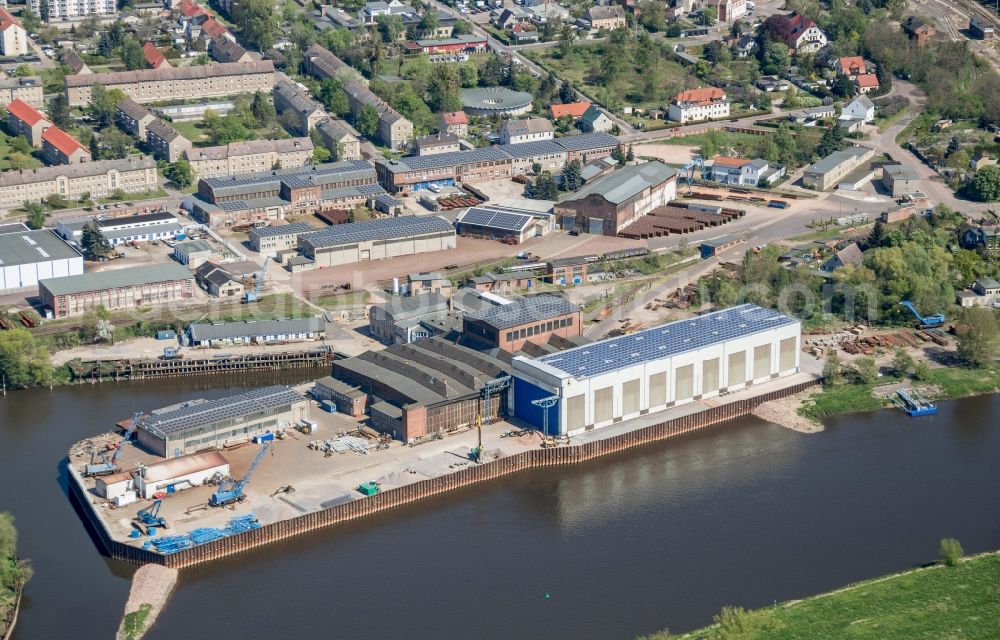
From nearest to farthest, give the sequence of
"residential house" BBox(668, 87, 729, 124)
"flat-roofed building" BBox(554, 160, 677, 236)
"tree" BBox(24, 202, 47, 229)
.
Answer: "tree" BBox(24, 202, 47, 229), "flat-roofed building" BBox(554, 160, 677, 236), "residential house" BBox(668, 87, 729, 124)

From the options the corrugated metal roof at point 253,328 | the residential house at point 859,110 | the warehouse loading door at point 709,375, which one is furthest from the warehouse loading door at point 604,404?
the residential house at point 859,110

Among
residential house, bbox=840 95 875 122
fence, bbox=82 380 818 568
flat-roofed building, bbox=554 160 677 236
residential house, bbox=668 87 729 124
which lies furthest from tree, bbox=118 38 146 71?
fence, bbox=82 380 818 568

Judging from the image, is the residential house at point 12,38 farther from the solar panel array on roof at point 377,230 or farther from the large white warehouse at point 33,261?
the solar panel array on roof at point 377,230

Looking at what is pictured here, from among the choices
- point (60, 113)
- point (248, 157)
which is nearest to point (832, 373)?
point (248, 157)

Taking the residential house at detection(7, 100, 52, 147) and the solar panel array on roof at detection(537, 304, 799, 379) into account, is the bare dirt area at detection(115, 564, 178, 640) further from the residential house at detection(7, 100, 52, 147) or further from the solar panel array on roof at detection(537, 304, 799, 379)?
the residential house at detection(7, 100, 52, 147)

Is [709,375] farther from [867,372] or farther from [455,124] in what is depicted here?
[455,124]

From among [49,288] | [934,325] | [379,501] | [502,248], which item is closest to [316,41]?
[502,248]
